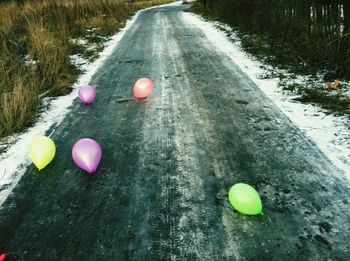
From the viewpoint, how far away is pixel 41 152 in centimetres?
320

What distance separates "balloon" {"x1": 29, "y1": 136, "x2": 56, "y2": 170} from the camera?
3186 millimetres

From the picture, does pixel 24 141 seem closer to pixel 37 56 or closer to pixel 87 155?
pixel 87 155

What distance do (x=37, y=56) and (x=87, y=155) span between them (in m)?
4.21

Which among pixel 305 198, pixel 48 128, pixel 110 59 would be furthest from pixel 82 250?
pixel 110 59

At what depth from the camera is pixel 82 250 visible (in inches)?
88.4

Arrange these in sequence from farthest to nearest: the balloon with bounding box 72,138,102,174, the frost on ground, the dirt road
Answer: the frost on ground
the balloon with bounding box 72,138,102,174
the dirt road

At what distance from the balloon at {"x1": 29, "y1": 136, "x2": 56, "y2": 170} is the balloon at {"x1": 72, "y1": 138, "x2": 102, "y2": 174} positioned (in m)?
0.32

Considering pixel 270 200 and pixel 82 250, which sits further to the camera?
pixel 270 200

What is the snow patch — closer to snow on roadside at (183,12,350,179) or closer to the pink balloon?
the pink balloon

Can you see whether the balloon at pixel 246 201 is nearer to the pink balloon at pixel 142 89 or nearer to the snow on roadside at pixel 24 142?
the snow on roadside at pixel 24 142

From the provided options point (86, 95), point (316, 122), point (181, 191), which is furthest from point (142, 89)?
point (181, 191)

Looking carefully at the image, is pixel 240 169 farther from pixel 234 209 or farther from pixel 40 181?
pixel 40 181

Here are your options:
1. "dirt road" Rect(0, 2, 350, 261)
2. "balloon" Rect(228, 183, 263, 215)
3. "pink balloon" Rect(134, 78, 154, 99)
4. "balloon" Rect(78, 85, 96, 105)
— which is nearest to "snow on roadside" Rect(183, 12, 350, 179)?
"dirt road" Rect(0, 2, 350, 261)

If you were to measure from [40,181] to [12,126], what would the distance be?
154cm
